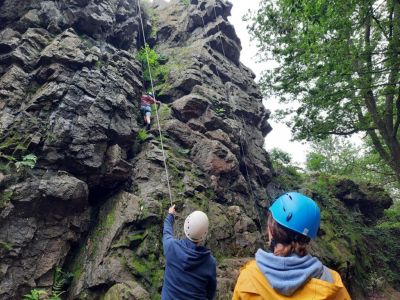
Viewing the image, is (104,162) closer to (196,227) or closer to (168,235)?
(168,235)

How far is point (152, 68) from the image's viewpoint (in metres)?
16.2

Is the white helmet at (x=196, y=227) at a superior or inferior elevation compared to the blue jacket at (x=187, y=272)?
superior

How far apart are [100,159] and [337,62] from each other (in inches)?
300

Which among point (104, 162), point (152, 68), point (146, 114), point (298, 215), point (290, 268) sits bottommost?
point (290, 268)

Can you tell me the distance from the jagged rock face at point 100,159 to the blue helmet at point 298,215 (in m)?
5.61

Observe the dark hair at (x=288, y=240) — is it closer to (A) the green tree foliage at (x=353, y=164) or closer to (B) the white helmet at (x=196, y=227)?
(B) the white helmet at (x=196, y=227)

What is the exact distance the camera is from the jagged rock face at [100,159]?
24.5 feet

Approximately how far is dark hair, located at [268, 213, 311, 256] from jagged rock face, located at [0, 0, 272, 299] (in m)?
5.56

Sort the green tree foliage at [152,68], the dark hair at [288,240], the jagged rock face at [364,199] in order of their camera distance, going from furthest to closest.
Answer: the jagged rock face at [364,199], the green tree foliage at [152,68], the dark hair at [288,240]

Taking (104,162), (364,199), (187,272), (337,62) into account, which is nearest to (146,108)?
(104,162)

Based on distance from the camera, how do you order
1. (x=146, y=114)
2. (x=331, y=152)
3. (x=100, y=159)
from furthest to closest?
(x=331, y=152), (x=146, y=114), (x=100, y=159)

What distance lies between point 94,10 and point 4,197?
9.63 m

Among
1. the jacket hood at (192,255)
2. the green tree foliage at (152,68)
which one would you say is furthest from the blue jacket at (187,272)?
the green tree foliage at (152,68)

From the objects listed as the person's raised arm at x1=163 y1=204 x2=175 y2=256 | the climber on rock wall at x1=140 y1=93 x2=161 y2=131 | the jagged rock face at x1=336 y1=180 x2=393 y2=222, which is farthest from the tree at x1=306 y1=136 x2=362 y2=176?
the person's raised arm at x1=163 y1=204 x2=175 y2=256
